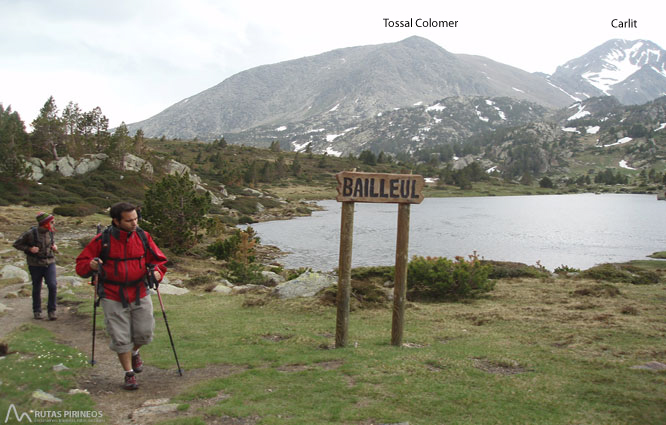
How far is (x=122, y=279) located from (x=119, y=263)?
0.25 metres

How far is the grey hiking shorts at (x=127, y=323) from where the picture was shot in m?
6.69

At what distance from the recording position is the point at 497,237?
174 ft

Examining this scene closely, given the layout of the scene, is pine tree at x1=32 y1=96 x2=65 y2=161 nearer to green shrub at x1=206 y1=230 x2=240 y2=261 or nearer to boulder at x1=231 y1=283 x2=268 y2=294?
green shrub at x1=206 y1=230 x2=240 y2=261

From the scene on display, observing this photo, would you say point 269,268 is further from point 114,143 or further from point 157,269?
point 114,143

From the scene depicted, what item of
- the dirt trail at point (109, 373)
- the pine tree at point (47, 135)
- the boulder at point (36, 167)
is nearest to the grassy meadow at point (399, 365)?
the dirt trail at point (109, 373)

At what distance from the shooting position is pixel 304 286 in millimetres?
16500

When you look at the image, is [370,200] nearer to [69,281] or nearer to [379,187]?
[379,187]

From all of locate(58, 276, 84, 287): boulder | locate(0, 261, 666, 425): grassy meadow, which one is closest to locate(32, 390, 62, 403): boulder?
locate(0, 261, 666, 425): grassy meadow

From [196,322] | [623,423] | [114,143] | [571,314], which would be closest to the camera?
[623,423]

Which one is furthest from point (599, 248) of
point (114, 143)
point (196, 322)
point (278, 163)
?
point (278, 163)

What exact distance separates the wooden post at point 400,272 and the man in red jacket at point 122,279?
526cm

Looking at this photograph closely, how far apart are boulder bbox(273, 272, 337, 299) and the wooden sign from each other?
741cm

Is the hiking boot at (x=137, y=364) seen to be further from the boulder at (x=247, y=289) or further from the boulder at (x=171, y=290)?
the boulder at (x=247, y=289)

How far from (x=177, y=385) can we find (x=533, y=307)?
41.6 ft
